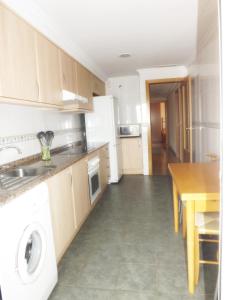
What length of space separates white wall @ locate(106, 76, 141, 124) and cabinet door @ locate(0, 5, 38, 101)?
11.3 ft

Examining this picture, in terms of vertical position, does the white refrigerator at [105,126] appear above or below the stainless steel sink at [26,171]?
above

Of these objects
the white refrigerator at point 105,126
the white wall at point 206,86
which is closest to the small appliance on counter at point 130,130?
the white refrigerator at point 105,126

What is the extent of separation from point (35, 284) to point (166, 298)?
885mm

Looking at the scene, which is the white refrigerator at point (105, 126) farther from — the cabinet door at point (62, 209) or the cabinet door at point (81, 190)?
the cabinet door at point (62, 209)

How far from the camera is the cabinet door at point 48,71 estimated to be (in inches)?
85.9

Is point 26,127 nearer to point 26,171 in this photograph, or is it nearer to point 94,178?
point 26,171

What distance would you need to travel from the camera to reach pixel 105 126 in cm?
441

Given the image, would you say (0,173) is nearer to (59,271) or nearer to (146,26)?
(59,271)

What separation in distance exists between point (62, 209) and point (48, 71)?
1.36 m

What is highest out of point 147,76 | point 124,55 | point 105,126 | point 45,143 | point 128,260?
point 124,55

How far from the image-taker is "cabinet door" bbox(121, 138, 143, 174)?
16.8ft

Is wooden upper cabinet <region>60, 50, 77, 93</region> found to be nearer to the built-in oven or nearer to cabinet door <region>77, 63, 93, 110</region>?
cabinet door <region>77, 63, 93, 110</region>

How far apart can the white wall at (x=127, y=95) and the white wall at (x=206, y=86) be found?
1344 millimetres

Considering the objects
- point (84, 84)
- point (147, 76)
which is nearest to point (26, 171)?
point (84, 84)
